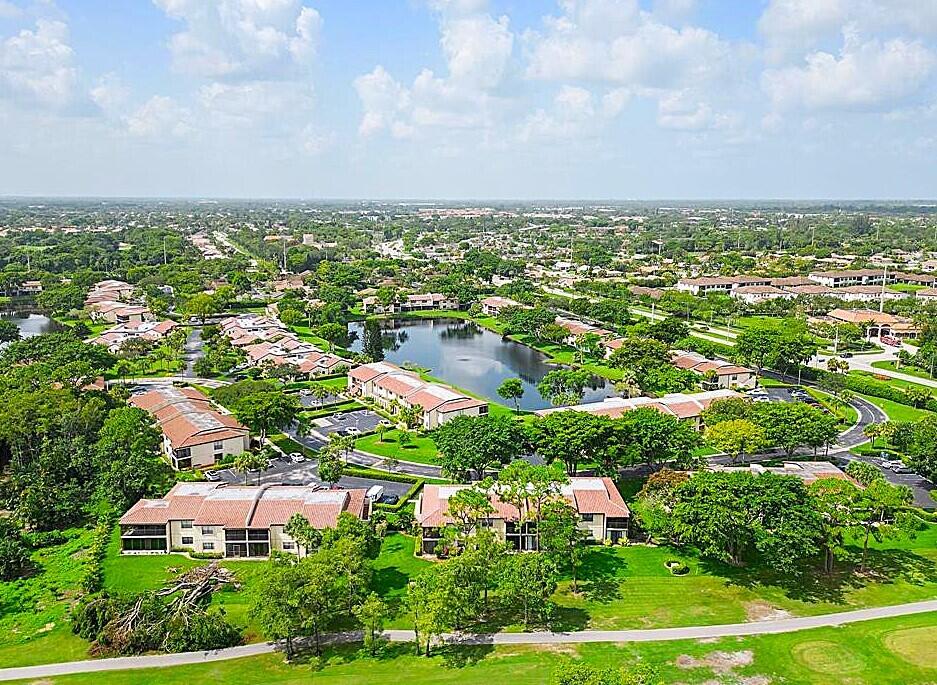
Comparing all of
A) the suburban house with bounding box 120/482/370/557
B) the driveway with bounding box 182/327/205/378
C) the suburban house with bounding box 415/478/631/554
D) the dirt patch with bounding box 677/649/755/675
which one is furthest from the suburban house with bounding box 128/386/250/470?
the dirt patch with bounding box 677/649/755/675

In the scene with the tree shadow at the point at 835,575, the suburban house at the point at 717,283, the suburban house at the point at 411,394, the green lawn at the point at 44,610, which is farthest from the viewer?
the suburban house at the point at 717,283

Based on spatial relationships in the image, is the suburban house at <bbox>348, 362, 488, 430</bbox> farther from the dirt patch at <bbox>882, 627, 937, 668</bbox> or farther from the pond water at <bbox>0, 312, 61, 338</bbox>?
the pond water at <bbox>0, 312, 61, 338</bbox>

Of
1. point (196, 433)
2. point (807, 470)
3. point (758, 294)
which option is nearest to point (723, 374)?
point (807, 470)

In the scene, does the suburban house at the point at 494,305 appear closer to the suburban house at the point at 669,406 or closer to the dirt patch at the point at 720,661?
the suburban house at the point at 669,406


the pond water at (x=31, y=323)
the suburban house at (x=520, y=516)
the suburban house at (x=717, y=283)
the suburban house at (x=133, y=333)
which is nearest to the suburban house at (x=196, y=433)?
the suburban house at (x=520, y=516)

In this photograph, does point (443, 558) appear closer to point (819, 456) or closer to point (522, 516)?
point (522, 516)
